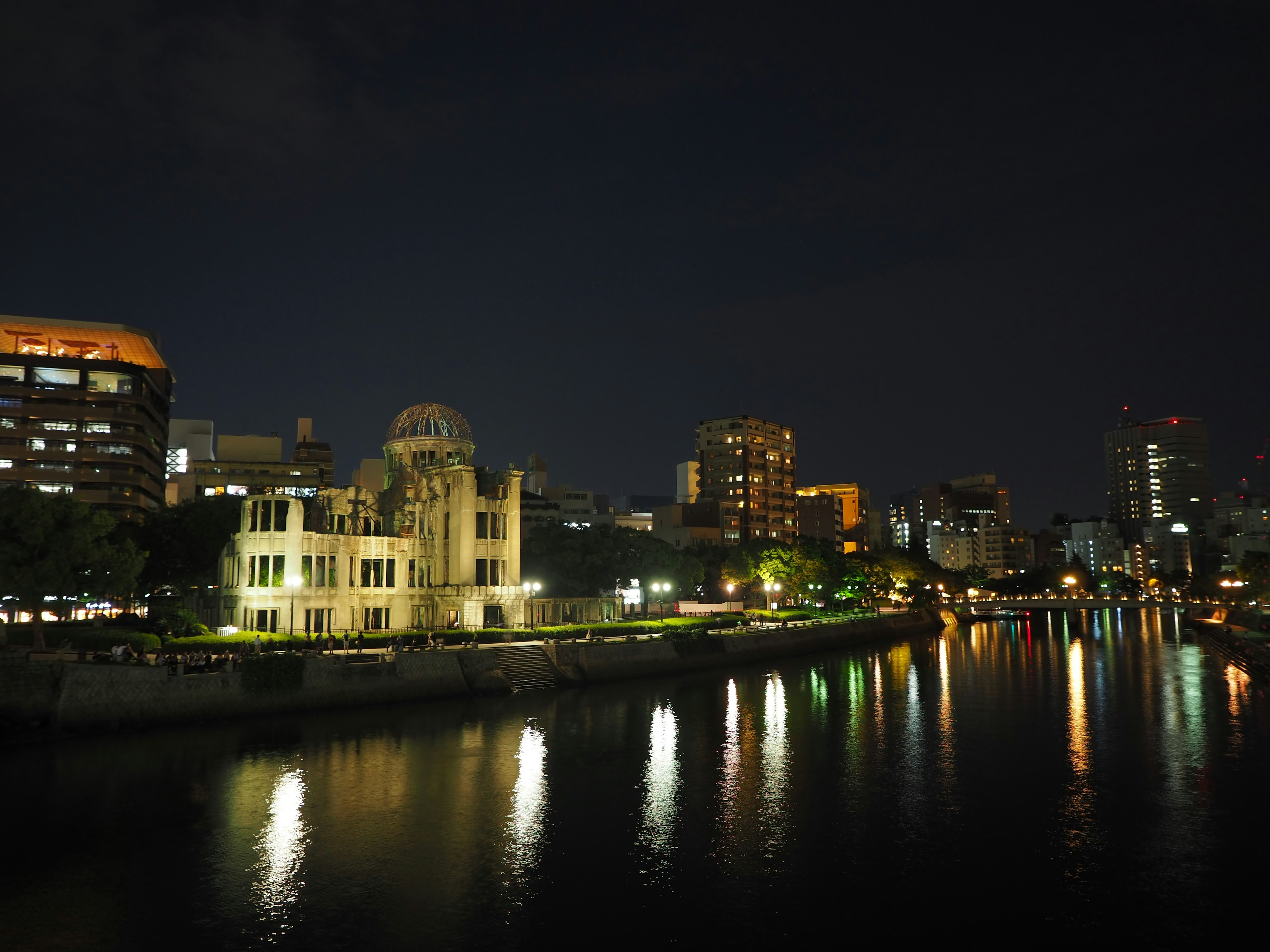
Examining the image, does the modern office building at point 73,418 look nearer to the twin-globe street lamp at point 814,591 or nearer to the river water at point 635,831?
the river water at point 635,831

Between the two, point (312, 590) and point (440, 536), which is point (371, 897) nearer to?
point (312, 590)

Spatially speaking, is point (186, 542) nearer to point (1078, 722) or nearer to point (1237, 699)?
point (1078, 722)

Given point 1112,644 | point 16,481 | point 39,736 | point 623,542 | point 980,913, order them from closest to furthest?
point 980,913 < point 39,736 < point 623,542 < point 16,481 < point 1112,644

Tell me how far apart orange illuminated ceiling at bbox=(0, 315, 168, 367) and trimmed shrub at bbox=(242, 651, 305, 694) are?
83009mm

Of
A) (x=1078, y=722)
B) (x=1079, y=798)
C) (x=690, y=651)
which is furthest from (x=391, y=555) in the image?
(x=1079, y=798)

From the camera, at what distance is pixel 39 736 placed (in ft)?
159

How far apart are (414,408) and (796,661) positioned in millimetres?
50455

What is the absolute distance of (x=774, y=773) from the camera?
148 feet

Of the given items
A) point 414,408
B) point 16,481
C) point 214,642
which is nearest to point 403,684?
point 214,642

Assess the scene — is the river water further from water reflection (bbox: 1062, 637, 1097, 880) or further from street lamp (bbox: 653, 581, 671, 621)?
street lamp (bbox: 653, 581, 671, 621)

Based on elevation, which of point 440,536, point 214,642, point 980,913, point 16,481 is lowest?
point 980,913

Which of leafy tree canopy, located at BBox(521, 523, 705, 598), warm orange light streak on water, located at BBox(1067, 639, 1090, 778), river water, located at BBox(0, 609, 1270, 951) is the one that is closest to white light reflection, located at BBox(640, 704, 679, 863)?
river water, located at BBox(0, 609, 1270, 951)

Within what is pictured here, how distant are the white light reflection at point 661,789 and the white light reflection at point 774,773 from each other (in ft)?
12.2

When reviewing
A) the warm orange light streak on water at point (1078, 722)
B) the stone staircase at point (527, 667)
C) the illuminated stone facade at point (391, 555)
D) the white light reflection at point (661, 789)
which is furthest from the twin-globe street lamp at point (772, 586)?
the white light reflection at point (661, 789)
